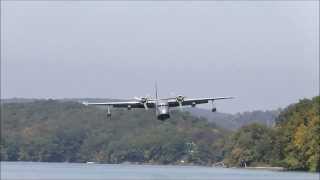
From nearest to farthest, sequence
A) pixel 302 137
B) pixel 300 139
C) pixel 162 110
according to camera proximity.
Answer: pixel 162 110 < pixel 300 139 < pixel 302 137

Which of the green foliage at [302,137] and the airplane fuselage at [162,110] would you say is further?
the green foliage at [302,137]

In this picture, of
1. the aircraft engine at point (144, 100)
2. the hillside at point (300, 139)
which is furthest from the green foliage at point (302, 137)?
the aircraft engine at point (144, 100)

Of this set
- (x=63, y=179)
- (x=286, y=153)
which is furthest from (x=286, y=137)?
(x=63, y=179)

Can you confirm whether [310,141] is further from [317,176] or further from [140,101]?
[140,101]

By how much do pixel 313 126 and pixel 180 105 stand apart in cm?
13294

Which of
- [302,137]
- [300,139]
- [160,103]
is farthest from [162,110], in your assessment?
[302,137]

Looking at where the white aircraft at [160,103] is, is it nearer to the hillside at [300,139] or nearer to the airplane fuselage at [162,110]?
the airplane fuselage at [162,110]

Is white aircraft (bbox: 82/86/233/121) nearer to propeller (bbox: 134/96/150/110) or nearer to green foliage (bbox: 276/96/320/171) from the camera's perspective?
propeller (bbox: 134/96/150/110)

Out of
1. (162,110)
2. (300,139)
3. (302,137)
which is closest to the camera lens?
(162,110)

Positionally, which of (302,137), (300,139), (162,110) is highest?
(302,137)

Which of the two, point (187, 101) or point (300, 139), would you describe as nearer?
point (187, 101)

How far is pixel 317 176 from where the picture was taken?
538ft

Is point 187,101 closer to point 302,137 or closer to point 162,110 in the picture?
point 162,110

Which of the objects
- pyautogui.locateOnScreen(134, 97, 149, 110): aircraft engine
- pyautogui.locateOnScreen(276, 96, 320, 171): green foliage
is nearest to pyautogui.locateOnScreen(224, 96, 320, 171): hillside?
pyautogui.locateOnScreen(276, 96, 320, 171): green foliage
